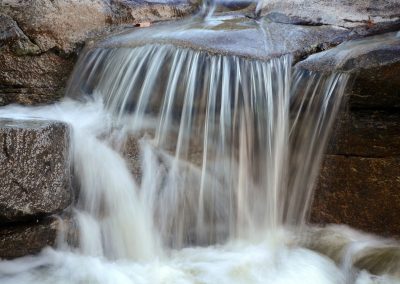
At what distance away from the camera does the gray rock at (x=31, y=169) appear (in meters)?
2.82

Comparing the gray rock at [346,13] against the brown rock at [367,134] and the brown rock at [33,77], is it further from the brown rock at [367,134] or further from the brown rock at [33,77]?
the brown rock at [33,77]

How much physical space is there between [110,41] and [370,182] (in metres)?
3.30

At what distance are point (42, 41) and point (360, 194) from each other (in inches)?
150

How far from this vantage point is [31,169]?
2.93 m

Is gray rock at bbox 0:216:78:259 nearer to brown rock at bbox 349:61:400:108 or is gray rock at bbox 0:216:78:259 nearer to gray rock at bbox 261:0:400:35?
brown rock at bbox 349:61:400:108

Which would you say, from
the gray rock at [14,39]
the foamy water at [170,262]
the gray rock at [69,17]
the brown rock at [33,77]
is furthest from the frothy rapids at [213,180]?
the gray rock at [69,17]

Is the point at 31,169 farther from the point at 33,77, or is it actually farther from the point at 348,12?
the point at 348,12

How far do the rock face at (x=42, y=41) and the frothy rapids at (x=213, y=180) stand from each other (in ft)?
3.10

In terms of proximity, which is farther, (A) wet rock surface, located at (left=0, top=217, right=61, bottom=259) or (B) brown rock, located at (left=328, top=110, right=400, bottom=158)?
(B) brown rock, located at (left=328, top=110, right=400, bottom=158)

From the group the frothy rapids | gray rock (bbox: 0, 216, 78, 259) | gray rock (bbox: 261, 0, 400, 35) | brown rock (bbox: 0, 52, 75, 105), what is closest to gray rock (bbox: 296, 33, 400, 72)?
the frothy rapids

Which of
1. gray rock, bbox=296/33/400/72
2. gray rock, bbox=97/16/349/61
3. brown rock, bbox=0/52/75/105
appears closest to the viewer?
gray rock, bbox=296/33/400/72

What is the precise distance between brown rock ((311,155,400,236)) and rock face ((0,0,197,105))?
312 centimetres

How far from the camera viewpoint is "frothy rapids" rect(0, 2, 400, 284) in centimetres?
326

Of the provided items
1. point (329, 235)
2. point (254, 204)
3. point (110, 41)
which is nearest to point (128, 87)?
point (110, 41)
